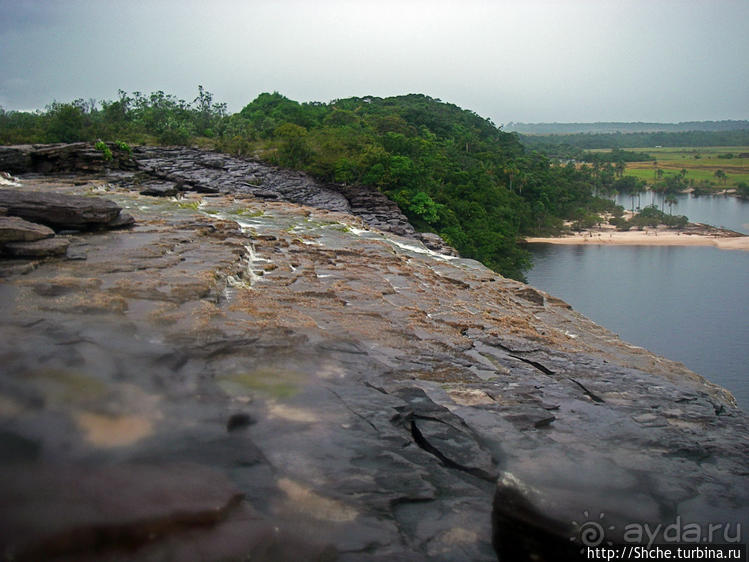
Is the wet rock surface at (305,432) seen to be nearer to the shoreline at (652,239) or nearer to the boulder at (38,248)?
the boulder at (38,248)

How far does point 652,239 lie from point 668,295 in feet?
69.1

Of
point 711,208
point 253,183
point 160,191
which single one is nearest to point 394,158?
point 253,183

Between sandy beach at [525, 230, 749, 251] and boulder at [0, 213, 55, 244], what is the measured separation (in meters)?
47.7

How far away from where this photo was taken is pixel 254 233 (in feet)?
50.9

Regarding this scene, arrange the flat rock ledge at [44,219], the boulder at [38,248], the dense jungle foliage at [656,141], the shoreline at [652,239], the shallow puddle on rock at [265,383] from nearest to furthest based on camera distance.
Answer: the shallow puddle on rock at [265,383], the boulder at [38,248], the flat rock ledge at [44,219], the shoreline at [652,239], the dense jungle foliage at [656,141]

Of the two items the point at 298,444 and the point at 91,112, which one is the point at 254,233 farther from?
the point at 91,112

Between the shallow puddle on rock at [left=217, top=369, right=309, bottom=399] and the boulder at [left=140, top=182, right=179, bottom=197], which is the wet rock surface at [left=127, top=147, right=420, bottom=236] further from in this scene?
the shallow puddle on rock at [left=217, top=369, right=309, bottom=399]

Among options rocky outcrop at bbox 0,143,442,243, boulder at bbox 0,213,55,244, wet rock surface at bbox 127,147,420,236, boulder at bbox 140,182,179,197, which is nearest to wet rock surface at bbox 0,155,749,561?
boulder at bbox 0,213,55,244

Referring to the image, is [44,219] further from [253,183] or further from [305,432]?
[253,183]

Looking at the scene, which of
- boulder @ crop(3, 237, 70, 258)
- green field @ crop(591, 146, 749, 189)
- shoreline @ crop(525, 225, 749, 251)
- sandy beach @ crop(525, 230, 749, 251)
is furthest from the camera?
green field @ crop(591, 146, 749, 189)

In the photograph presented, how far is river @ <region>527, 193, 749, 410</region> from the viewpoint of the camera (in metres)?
25.2

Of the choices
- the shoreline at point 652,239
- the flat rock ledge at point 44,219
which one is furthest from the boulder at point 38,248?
the shoreline at point 652,239

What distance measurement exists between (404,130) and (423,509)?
52687 mm

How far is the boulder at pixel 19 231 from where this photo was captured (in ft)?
28.4
